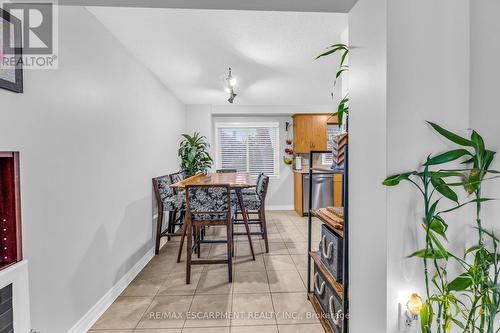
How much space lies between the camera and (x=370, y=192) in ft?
3.57

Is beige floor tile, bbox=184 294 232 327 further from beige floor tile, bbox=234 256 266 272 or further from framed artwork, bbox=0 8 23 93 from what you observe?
framed artwork, bbox=0 8 23 93

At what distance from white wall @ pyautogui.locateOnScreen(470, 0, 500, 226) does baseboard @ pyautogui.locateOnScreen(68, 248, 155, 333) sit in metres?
2.52

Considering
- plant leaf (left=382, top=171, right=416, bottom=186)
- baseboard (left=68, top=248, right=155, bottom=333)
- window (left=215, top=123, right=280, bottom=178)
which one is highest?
window (left=215, top=123, right=280, bottom=178)

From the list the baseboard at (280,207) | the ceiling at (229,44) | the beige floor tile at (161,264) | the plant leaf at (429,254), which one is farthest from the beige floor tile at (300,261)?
the baseboard at (280,207)

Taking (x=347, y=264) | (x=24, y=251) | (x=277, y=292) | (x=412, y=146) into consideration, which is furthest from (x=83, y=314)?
(x=412, y=146)

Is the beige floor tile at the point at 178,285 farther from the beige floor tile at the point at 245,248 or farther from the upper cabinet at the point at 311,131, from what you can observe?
the upper cabinet at the point at 311,131

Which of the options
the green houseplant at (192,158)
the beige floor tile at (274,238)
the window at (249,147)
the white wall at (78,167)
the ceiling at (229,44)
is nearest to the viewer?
the white wall at (78,167)

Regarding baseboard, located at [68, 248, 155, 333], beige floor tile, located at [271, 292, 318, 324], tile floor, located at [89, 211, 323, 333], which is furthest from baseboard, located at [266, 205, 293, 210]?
beige floor tile, located at [271, 292, 318, 324]

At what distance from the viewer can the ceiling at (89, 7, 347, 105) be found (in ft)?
6.50

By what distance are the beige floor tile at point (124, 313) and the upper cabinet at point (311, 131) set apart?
4027 mm

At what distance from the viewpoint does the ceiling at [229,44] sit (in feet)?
6.50

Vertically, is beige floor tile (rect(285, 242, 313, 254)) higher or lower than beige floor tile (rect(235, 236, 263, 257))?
higher

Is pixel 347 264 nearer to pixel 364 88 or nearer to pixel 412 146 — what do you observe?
pixel 412 146

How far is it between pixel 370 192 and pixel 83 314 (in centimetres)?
207
